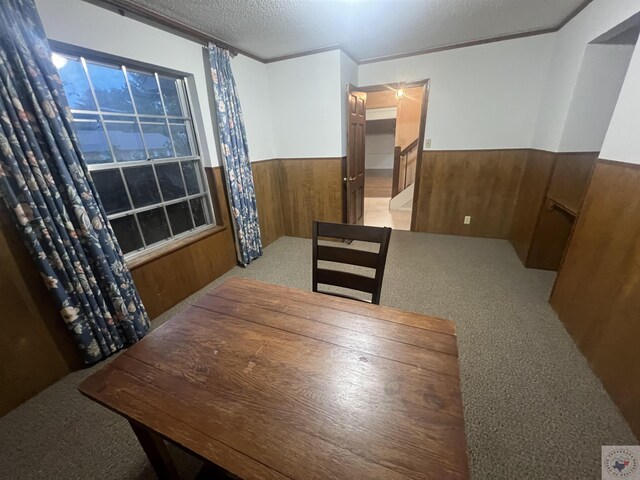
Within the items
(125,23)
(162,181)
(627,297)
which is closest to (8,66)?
(125,23)

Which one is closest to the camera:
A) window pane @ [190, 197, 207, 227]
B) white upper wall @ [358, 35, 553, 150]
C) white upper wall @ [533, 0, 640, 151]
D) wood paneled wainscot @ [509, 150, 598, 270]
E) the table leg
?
the table leg

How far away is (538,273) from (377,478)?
2853 millimetres

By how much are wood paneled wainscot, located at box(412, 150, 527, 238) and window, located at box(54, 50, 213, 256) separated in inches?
111

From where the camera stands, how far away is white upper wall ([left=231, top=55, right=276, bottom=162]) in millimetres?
2768

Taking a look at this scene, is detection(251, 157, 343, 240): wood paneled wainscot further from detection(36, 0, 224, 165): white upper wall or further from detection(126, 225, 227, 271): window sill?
detection(36, 0, 224, 165): white upper wall

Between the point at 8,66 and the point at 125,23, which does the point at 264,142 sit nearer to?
the point at 125,23

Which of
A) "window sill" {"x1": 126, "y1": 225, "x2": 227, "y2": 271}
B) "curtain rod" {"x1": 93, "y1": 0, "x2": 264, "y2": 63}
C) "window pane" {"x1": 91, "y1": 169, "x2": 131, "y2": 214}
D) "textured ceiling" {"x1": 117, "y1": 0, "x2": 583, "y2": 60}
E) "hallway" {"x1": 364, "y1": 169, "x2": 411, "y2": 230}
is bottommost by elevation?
"hallway" {"x1": 364, "y1": 169, "x2": 411, "y2": 230}

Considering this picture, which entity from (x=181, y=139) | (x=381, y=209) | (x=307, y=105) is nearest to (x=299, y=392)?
(x=181, y=139)

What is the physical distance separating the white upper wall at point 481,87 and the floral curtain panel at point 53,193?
321 centimetres

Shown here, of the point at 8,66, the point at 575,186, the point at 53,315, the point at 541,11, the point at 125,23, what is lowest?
the point at 53,315

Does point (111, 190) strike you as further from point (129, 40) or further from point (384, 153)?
point (384, 153)

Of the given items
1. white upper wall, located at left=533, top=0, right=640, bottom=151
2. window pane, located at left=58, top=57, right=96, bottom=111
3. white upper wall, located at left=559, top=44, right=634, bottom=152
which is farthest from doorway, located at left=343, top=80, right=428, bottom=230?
window pane, located at left=58, top=57, right=96, bottom=111

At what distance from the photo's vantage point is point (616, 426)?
1199mm

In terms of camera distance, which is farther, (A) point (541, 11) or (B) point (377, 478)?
(A) point (541, 11)
